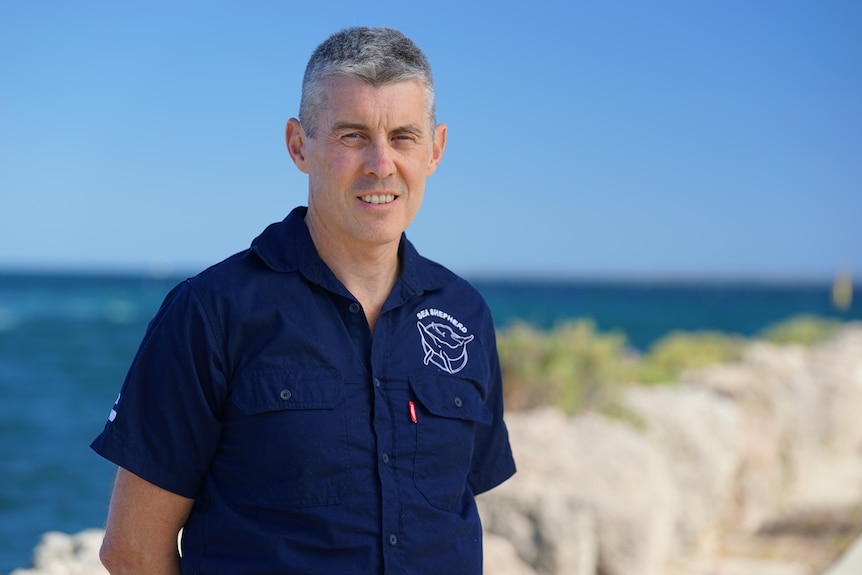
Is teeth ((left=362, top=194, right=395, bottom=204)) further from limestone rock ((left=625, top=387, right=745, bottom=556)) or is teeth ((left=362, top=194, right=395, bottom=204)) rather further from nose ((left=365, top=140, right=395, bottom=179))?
limestone rock ((left=625, top=387, right=745, bottom=556))

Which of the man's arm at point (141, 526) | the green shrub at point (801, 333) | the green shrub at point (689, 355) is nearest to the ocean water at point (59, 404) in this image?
the green shrub at point (689, 355)

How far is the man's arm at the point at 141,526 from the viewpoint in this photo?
222 cm

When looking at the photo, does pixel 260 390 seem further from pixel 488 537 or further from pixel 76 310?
A: pixel 76 310

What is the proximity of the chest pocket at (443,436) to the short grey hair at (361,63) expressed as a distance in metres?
0.70

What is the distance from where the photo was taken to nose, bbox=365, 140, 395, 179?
2295 millimetres

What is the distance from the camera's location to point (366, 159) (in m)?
2.31

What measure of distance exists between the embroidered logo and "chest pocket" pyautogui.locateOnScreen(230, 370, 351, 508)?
36 cm

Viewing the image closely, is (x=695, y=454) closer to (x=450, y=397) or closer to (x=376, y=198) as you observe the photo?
(x=450, y=397)

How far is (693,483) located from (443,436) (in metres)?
5.65

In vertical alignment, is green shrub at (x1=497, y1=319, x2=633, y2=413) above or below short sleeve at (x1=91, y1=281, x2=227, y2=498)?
above

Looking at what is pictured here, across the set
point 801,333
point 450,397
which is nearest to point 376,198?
point 450,397

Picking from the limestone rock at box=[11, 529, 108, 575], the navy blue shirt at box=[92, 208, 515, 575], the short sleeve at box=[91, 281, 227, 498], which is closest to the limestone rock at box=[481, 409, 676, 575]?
the limestone rock at box=[11, 529, 108, 575]

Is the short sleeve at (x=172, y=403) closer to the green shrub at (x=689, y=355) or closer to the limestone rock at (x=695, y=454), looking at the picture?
the limestone rock at (x=695, y=454)

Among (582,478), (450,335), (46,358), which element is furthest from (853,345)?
(46,358)
